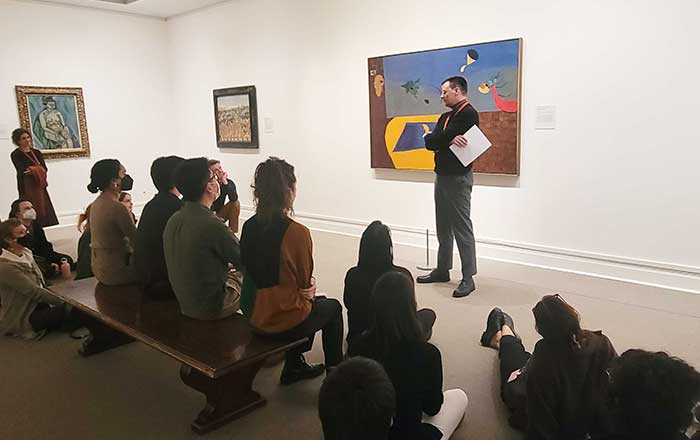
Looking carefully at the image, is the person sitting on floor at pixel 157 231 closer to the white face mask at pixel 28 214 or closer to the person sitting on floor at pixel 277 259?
the person sitting on floor at pixel 277 259

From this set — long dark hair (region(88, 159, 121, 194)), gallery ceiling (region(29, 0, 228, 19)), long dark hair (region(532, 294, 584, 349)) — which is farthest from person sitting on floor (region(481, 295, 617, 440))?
gallery ceiling (region(29, 0, 228, 19))

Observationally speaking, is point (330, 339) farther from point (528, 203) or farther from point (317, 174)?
point (317, 174)

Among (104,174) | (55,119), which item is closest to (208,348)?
(104,174)

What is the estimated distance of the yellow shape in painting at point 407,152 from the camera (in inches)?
209

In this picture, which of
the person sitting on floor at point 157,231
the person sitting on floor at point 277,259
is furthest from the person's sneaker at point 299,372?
the person sitting on floor at point 157,231

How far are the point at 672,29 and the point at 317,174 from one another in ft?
13.2

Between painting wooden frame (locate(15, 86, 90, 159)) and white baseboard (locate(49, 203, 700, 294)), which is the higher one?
painting wooden frame (locate(15, 86, 90, 159))

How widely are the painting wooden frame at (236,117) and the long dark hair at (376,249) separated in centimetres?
500

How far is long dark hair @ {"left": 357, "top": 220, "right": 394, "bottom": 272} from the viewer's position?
267cm

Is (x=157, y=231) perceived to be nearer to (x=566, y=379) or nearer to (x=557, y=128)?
(x=566, y=379)

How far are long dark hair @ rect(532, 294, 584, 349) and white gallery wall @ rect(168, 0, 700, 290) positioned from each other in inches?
108

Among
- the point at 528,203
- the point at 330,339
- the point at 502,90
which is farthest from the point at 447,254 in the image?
the point at 330,339

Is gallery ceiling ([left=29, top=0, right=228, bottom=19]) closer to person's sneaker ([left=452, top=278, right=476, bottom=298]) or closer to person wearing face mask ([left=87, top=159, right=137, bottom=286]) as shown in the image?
person wearing face mask ([left=87, top=159, right=137, bottom=286])

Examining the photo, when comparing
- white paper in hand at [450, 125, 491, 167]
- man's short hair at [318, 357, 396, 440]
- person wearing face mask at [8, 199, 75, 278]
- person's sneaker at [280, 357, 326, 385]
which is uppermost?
white paper in hand at [450, 125, 491, 167]
